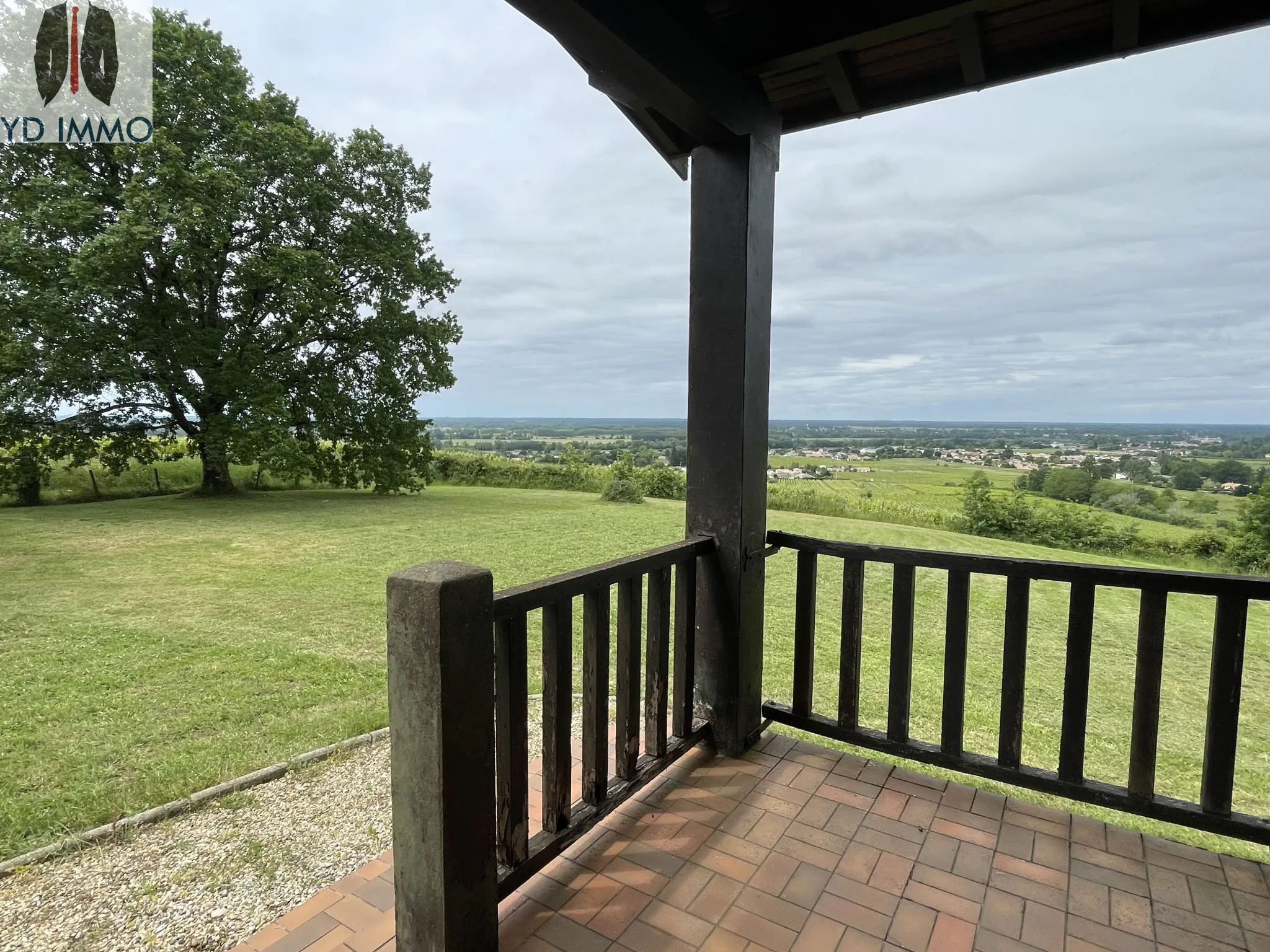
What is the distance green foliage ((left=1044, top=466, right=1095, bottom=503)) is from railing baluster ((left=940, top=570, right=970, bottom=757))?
10482mm

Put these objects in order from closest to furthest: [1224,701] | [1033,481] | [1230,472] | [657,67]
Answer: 1. [657,67]
2. [1224,701]
3. [1230,472]
4. [1033,481]

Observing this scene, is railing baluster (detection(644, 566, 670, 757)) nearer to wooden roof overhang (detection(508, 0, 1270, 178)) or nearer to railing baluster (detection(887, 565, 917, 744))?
railing baluster (detection(887, 565, 917, 744))

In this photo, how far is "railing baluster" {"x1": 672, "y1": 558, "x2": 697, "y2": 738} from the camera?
6.76ft

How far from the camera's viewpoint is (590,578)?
1.55m

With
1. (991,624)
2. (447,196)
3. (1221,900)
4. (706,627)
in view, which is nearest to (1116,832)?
(1221,900)

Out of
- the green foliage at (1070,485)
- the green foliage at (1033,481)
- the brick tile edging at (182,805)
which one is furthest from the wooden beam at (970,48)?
the green foliage at (1033,481)

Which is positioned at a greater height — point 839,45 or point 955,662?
point 839,45

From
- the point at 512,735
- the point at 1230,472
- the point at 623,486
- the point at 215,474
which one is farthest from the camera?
the point at 623,486

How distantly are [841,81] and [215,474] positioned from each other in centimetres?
1340

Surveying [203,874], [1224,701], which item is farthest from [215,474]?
[1224,701]

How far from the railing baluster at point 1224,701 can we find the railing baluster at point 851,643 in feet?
3.16

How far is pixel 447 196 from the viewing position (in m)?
14.5

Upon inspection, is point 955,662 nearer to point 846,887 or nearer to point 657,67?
point 846,887

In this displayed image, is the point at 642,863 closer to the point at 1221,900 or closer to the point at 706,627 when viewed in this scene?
the point at 706,627
